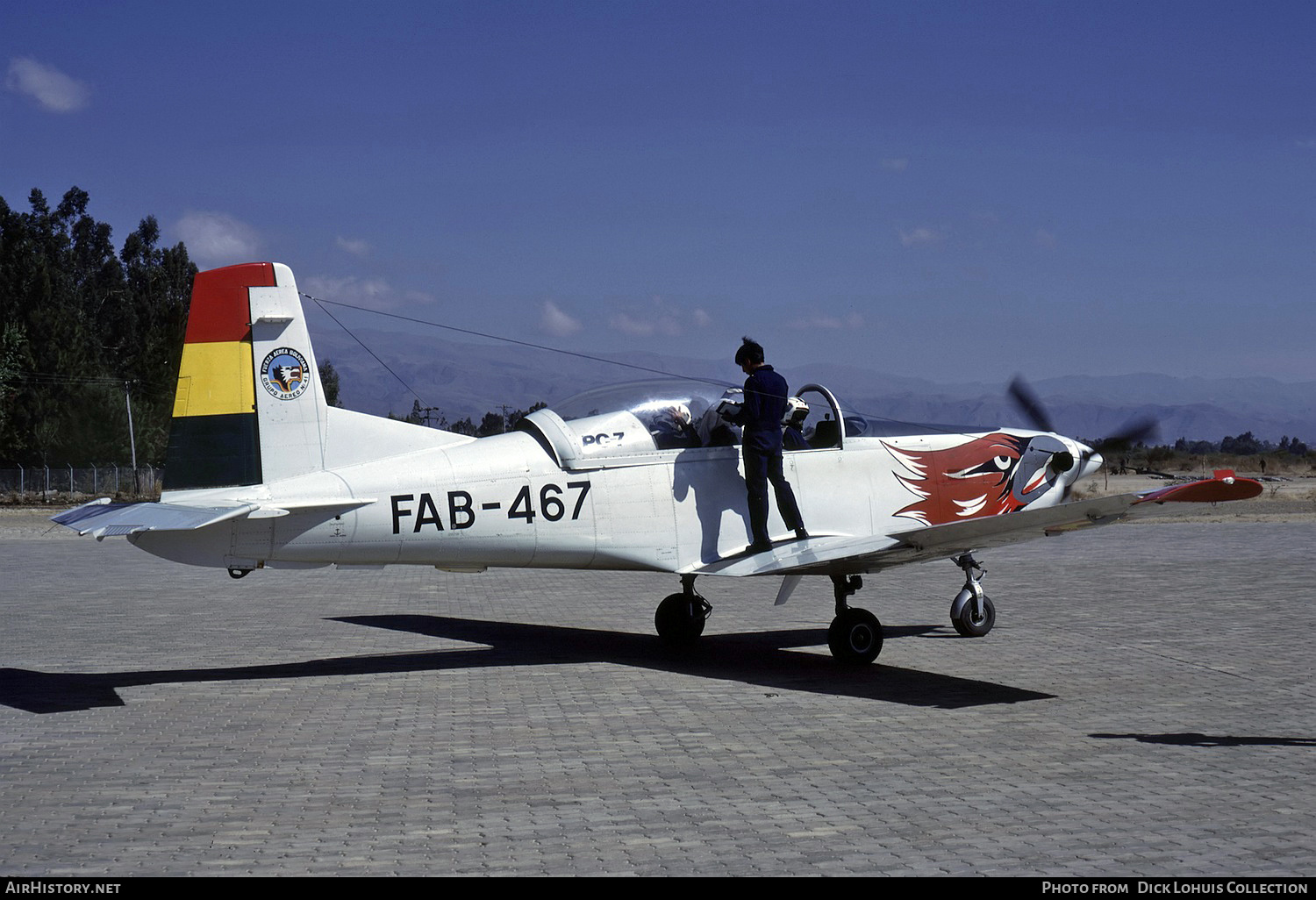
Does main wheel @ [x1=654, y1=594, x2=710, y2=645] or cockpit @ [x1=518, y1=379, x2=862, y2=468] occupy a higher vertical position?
cockpit @ [x1=518, y1=379, x2=862, y2=468]

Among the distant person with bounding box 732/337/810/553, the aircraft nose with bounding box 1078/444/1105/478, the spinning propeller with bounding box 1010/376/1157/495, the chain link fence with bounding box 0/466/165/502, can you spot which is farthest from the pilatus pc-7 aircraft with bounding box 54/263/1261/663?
the chain link fence with bounding box 0/466/165/502

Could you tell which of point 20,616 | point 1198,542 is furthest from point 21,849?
point 1198,542

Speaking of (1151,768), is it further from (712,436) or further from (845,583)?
(712,436)

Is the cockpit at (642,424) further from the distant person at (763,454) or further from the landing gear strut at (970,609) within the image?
the landing gear strut at (970,609)

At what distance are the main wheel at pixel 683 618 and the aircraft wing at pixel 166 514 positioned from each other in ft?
11.4

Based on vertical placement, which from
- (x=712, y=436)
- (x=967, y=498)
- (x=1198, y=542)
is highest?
(x=712, y=436)

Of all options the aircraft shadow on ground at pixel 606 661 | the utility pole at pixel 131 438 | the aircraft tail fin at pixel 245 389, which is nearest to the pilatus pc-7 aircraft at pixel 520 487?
the aircraft tail fin at pixel 245 389

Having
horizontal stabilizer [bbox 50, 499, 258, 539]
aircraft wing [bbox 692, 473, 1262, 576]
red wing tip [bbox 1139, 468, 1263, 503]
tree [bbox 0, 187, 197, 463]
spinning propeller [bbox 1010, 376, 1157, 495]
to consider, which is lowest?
aircraft wing [bbox 692, 473, 1262, 576]

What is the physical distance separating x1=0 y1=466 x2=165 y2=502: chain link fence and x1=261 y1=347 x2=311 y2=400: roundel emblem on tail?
52554mm

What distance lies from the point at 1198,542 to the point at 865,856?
2252 centimetres

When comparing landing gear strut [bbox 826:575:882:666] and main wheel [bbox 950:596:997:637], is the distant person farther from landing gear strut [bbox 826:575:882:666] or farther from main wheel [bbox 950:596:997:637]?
main wheel [bbox 950:596:997:637]

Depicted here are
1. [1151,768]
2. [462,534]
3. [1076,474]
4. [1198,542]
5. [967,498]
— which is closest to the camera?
[1151,768]

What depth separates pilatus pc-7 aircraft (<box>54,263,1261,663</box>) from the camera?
9.00 meters

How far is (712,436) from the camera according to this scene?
10.4 m
